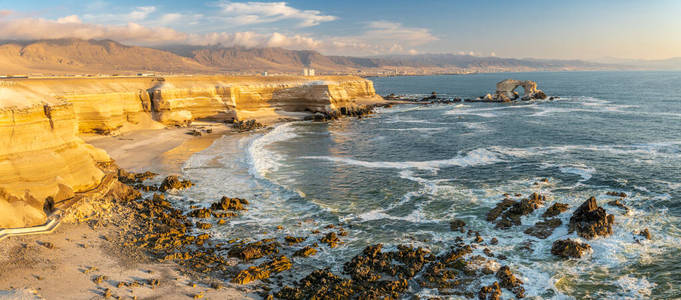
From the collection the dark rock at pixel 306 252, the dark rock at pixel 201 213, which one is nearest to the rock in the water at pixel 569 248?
the dark rock at pixel 306 252

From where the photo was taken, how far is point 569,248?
15.9 meters

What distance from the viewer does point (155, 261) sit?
49.9 ft

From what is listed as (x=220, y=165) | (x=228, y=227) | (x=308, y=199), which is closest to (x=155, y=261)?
(x=228, y=227)

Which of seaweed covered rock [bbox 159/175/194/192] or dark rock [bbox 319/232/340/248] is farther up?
seaweed covered rock [bbox 159/175/194/192]

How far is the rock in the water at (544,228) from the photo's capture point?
18.0 meters

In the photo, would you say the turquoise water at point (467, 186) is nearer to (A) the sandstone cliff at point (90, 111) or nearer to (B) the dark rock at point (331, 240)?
(B) the dark rock at point (331, 240)

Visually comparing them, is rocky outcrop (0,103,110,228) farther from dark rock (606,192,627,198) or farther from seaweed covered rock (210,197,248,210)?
dark rock (606,192,627,198)

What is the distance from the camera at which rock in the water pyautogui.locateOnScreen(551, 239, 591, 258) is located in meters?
15.8

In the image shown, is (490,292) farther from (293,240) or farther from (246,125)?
(246,125)

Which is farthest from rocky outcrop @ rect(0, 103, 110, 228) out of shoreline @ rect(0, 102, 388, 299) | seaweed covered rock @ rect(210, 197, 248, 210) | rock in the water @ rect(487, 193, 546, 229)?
rock in the water @ rect(487, 193, 546, 229)

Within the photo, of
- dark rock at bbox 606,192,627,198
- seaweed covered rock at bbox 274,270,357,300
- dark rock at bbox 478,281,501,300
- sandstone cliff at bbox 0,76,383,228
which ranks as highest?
sandstone cliff at bbox 0,76,383,228

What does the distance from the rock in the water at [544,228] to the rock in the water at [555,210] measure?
546mm

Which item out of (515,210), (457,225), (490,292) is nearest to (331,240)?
(457,225)

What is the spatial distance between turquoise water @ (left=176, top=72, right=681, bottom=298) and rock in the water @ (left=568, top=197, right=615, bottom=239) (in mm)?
467
